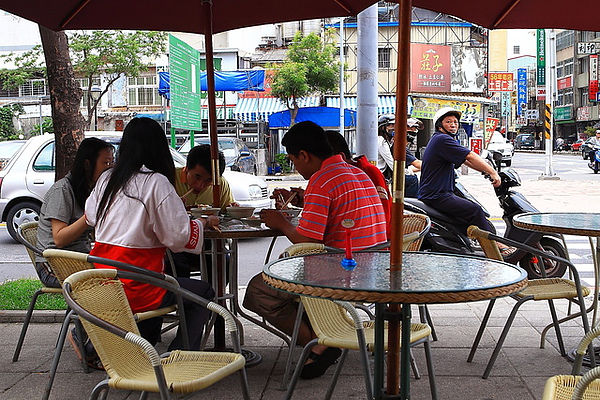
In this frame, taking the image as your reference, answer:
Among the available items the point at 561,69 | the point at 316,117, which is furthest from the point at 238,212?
the point at 561,69

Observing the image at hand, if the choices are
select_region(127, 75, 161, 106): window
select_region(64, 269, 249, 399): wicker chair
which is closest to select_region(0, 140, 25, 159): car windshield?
select_region(64, 269, 249, 399): wicker chair

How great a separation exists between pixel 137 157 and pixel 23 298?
3136mm

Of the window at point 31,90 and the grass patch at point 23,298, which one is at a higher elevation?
the window at point 31,90

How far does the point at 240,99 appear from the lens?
101 feet

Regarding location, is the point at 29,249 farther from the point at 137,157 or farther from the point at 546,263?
the point at 546,263

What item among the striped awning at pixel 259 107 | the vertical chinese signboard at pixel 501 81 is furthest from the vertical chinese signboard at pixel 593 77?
the striped awning at pixel 259 107

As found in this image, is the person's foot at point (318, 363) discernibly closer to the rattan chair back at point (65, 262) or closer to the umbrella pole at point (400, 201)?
the umbrella pole at point (400, 201)

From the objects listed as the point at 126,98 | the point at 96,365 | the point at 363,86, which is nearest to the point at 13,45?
the point at 126,98

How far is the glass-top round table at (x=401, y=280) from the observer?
7.61 feet

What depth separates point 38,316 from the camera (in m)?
5.43

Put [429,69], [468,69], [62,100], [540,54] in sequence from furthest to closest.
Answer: [468,69], [429,69], [540,54], [62,100]

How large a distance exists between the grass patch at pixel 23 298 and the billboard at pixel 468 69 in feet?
92.5

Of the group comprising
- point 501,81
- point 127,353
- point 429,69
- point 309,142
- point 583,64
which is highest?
point 583,64

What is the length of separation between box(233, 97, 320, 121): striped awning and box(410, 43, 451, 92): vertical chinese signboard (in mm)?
4651
